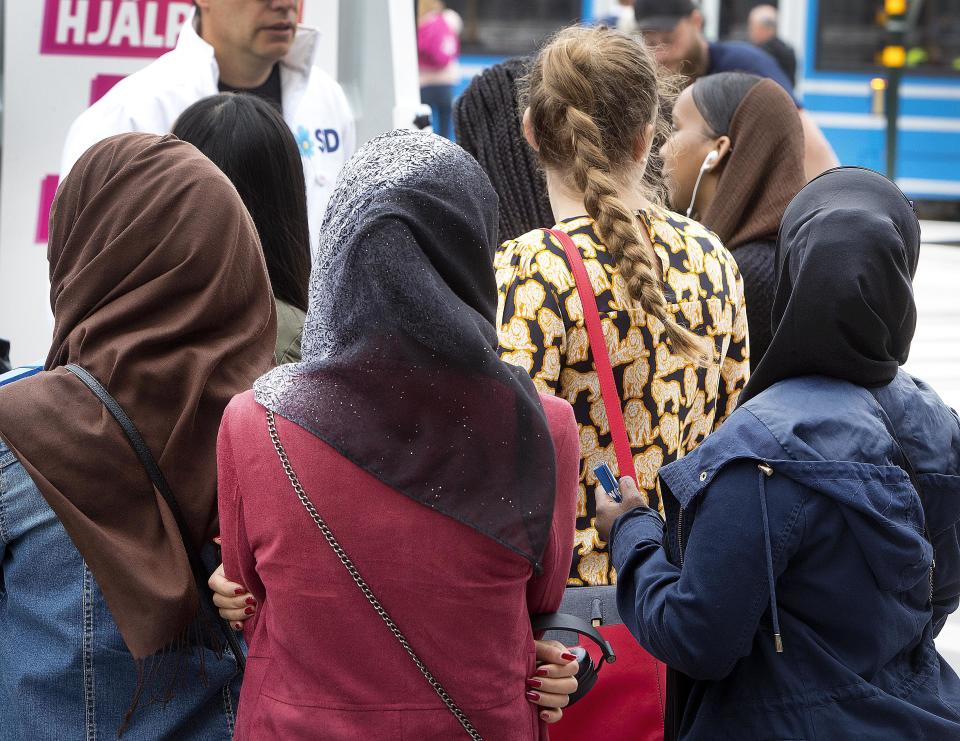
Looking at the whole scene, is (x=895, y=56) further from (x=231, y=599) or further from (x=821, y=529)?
(x=231, y=599)

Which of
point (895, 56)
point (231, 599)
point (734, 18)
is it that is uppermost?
point (231, 599)

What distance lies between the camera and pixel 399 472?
1.51 m

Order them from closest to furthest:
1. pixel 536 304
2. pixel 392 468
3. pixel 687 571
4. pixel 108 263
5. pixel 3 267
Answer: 1. pixel 392 468
2. pixel 687 571
3. pixel 108 263
4. pixel 536 304
5. pixel 3 267

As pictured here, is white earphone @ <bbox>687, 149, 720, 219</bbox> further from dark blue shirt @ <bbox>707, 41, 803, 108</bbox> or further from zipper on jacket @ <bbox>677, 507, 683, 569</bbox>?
dark blue shirt @ <bbox>707, 41, 803, 108</bbox>

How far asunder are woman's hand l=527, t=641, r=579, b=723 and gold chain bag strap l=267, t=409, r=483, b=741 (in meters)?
0.14

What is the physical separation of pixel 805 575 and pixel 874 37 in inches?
504

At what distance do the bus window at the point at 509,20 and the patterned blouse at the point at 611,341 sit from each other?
11.3 meters

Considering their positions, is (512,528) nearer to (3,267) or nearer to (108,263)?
(108,263)

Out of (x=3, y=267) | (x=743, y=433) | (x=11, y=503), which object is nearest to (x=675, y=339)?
(x=743, y=433)

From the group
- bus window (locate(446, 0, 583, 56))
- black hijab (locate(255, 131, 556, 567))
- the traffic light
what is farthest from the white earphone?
the traffic light

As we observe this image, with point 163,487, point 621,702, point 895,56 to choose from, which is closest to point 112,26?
point 163,487

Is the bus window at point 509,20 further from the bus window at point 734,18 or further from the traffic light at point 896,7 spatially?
the traffic light at point 896,7

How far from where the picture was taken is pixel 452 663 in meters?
1.56

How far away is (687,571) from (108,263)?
99 cm
